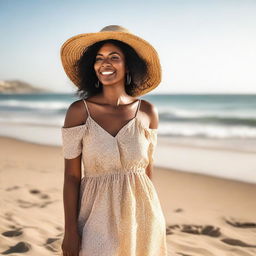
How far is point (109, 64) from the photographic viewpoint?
93.8 inches

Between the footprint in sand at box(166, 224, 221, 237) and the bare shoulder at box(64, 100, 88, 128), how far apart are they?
2678 millimetres

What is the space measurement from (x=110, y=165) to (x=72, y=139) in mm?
245

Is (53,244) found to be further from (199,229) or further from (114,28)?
(114,28)

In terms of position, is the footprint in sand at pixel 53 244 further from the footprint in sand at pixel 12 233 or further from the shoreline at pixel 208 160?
the shoreline at pixel 208 160

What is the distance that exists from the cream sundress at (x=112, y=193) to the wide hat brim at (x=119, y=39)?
0.42m

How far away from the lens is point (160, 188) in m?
6.28

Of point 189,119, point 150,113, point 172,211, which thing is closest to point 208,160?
point 172,211

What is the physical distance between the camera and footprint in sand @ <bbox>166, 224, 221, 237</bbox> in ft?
14.9

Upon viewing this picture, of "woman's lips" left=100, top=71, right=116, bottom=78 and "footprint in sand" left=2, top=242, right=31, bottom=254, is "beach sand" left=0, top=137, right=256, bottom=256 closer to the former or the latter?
"footprint in sand" left=2, top=242, right=31, bottom=254

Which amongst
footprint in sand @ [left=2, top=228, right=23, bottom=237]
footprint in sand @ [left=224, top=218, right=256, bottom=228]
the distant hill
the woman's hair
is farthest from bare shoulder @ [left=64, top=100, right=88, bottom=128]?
the distant hill

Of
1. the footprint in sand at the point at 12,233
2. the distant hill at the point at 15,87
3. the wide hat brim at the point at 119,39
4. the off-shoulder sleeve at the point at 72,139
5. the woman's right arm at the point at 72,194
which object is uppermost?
the wide hat brim at the point at 119,39

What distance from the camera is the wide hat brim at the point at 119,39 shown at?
2.39 meters

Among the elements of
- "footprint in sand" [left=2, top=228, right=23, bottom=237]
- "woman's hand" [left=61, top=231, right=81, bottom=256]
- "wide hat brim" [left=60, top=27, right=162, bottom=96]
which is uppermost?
"wide hat brim" [left=60, top=27, right=162, bottom=96]

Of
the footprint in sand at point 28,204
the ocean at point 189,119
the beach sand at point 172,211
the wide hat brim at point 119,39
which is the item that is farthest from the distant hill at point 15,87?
the wide hat brim at point 119,39
